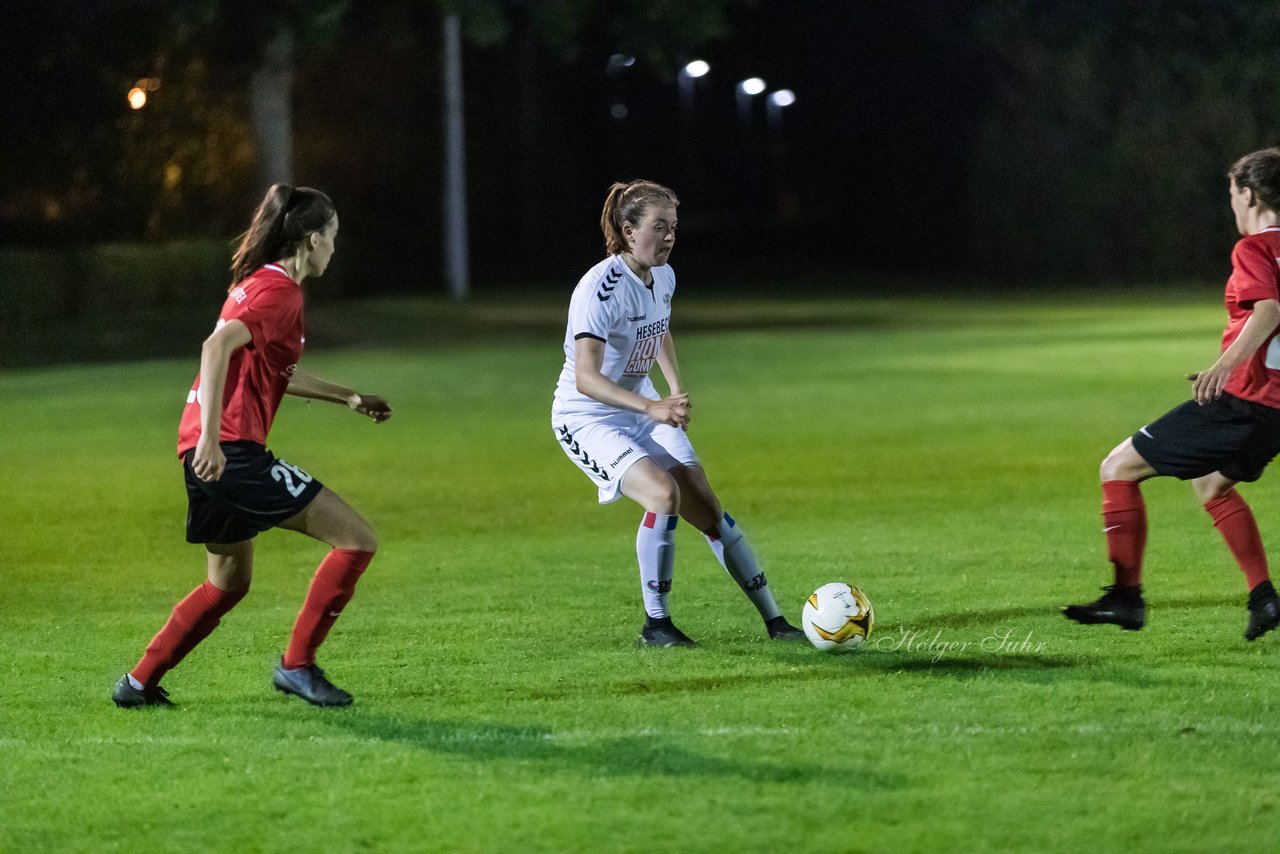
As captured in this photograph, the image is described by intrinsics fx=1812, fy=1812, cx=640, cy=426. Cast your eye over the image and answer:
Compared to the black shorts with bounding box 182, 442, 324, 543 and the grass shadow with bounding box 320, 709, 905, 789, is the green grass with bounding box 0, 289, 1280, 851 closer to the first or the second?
the grass shadow with bounding box 320, 709, 905, 789

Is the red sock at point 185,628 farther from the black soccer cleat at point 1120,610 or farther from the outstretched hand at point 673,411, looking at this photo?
the black soccer cleat at point 1120,610

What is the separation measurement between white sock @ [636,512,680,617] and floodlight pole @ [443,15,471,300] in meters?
30.4

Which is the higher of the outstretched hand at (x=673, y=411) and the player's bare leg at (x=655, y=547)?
the outstretched hand at (x=673, y=411)

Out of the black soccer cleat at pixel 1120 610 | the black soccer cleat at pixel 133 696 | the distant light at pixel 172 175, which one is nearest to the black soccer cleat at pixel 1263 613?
the black soccer cleat at pixel 1120 610

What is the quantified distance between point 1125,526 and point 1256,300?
1072 millimetres

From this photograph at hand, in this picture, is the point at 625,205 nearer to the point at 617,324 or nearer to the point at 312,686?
the point at 617,324

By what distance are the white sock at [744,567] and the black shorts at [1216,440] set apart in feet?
5.40

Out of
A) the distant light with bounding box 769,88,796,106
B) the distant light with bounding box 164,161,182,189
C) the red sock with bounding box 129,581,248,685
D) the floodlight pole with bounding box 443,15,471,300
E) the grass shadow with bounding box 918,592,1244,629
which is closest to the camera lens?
the red sock with bounding box 129,581,248,685

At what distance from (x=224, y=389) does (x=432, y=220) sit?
139 feet

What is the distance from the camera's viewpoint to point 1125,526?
24.1 ft

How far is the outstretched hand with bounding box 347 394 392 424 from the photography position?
659 cm

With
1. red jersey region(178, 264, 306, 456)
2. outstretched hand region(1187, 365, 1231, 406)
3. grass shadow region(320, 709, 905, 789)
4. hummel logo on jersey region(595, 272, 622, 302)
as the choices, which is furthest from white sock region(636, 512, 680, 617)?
outstretched hand region(1187, 365, 1231, 406)

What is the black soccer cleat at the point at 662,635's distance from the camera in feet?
24.4

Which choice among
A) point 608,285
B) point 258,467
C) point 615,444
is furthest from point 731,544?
point 258,467
